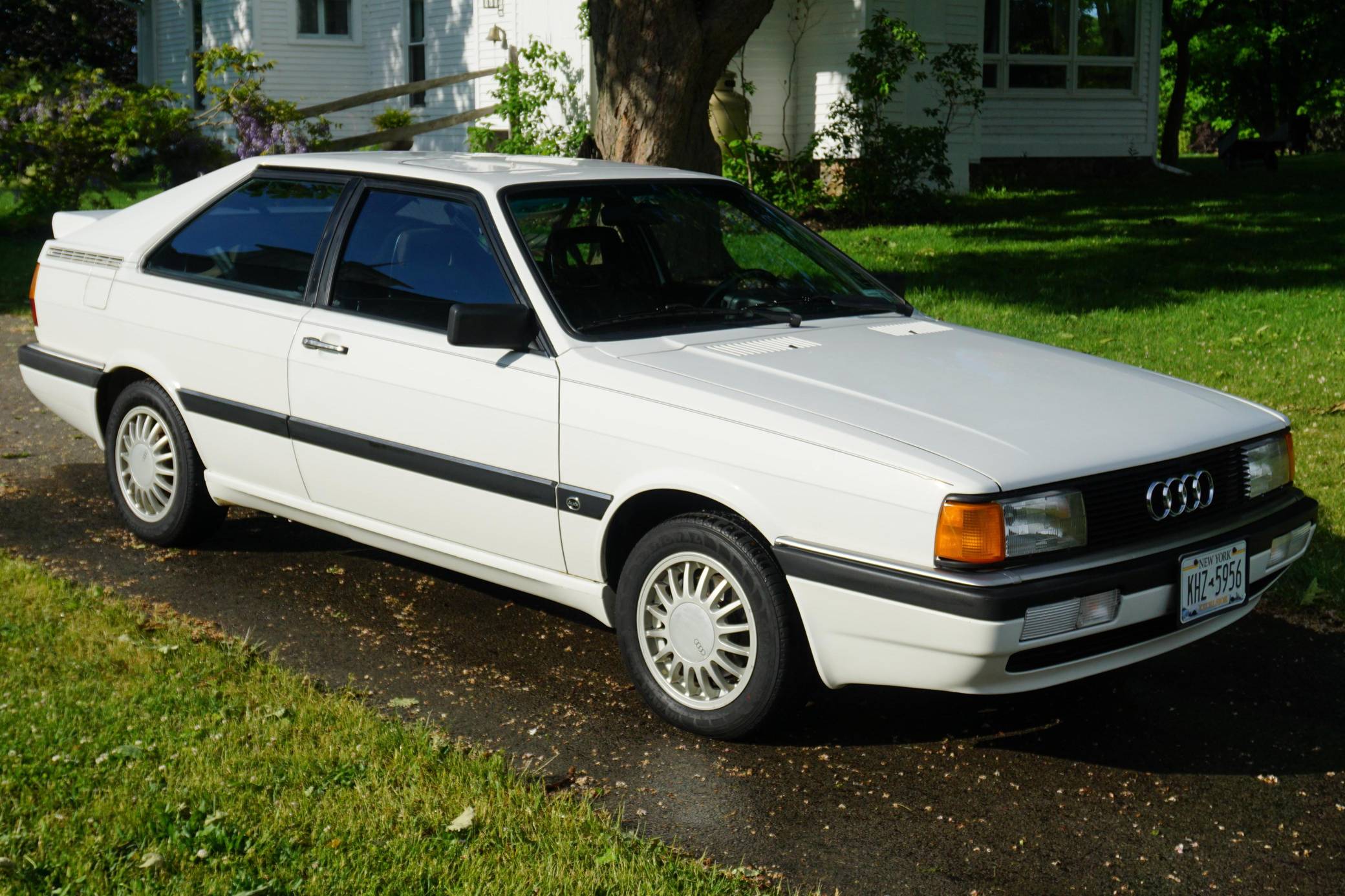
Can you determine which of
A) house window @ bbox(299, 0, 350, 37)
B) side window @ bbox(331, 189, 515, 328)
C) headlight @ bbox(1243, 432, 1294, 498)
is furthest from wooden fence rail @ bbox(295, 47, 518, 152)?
headlight @ bbox(1243, 432, 1294, 498)

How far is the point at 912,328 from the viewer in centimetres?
507

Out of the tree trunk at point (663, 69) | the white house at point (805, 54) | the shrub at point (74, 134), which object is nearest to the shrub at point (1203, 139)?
the white house at point (805, 54)

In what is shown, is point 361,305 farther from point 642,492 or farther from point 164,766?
point 164,766

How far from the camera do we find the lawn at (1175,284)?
8.58 m

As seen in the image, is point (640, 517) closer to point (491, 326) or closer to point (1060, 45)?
point (491, 326)

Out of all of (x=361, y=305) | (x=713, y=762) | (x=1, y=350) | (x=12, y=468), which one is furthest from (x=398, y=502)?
(x=1, y=350)

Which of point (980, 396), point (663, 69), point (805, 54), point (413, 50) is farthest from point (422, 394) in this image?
point (413, 50)

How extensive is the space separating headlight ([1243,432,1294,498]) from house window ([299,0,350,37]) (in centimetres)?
2324

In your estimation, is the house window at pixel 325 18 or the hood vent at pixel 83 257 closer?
the hood vent at pixel 83 257

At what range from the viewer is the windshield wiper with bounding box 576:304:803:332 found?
4668mm

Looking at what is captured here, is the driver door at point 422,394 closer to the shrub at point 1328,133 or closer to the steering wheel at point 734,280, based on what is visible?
the steering wheel at point 734,280

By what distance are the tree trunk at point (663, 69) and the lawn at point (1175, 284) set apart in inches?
95.6

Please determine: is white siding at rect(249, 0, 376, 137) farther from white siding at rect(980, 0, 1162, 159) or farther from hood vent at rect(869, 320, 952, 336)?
hood vent at rect(869, 320, 952, 336)

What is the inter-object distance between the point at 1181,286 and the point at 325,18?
17.7 m
